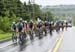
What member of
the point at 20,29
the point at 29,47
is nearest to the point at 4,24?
the point at 20,29

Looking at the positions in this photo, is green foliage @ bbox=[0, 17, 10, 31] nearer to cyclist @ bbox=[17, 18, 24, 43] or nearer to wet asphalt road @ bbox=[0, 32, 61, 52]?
cyclist @ bbox=[17, 18, 24, 43]

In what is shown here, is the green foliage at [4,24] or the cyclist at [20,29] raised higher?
the cyclist at [20,29]

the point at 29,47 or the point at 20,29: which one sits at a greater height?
the point at 20,29

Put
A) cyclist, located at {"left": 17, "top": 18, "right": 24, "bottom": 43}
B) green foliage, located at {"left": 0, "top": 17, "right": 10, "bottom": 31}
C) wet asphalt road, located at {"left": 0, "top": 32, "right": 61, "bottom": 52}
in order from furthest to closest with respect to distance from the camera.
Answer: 1. green foliage, located at {"left": 0, "top": 17, "right": 10, "bottom": 31}
2. cyclist, located at {"left": 17, "top": 18, "right": 24, "bottom": 43}
3. wet asphalt road, located at {"left": 0, "top": 32, "right": 61, "bottom": 52}

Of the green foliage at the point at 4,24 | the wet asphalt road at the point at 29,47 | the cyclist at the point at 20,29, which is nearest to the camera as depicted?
the wet asphalt road at the point at 29,47

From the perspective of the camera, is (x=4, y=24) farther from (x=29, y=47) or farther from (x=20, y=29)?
(x=29, y=47)

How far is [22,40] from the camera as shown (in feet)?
88.4

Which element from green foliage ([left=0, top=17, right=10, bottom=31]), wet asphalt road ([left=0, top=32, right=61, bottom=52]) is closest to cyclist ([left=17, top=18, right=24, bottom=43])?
wet asphalt road ([left=0, top=32, right=61, bottom=52])

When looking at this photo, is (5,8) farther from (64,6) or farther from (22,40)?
(64,6)

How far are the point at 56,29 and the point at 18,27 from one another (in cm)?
3475

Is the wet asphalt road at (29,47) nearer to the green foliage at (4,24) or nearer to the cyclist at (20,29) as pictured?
the cyclist at (20,29)

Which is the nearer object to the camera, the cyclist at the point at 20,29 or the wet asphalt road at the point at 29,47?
the wet asphalt road at the point at 29,47

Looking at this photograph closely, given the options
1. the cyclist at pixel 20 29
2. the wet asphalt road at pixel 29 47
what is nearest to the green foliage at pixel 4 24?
the cyclist at pixel 20 29

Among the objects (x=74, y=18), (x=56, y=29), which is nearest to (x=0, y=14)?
(x=56, y=29)
